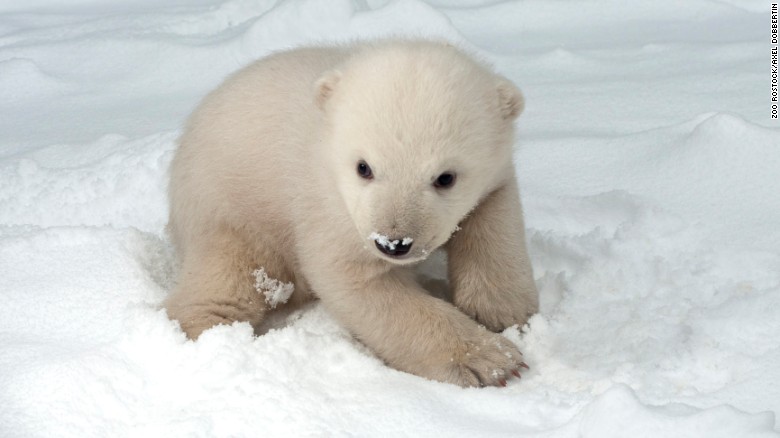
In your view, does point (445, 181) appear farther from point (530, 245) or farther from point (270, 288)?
point (530, 245)

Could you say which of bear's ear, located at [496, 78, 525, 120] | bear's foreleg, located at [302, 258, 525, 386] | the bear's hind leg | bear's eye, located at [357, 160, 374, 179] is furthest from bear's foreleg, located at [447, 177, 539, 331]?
the bear's hind leg

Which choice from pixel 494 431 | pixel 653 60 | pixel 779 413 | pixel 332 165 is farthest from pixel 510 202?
pixel 653 60

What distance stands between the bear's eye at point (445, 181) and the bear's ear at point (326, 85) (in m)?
0.59

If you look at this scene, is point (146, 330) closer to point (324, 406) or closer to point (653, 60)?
point (324, 406)

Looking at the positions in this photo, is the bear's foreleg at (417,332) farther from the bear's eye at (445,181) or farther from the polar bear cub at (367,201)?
the bear's eye at (445,181)

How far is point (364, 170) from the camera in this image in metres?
3.20

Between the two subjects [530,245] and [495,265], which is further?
[530,245]

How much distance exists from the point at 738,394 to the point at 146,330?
2.14 m

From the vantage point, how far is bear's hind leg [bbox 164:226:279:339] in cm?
371

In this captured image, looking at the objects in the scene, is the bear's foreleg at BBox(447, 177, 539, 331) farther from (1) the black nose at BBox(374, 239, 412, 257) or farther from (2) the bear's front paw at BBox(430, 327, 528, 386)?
(1) the black nose at BBox(374, 239, 412, 257)

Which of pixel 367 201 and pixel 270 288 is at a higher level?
pixel 367 201

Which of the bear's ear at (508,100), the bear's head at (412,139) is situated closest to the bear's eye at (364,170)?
the bear's head at (412,139)

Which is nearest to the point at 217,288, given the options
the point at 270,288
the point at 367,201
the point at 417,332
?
the point at 270,288

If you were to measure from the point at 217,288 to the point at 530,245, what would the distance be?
1.44 metres
